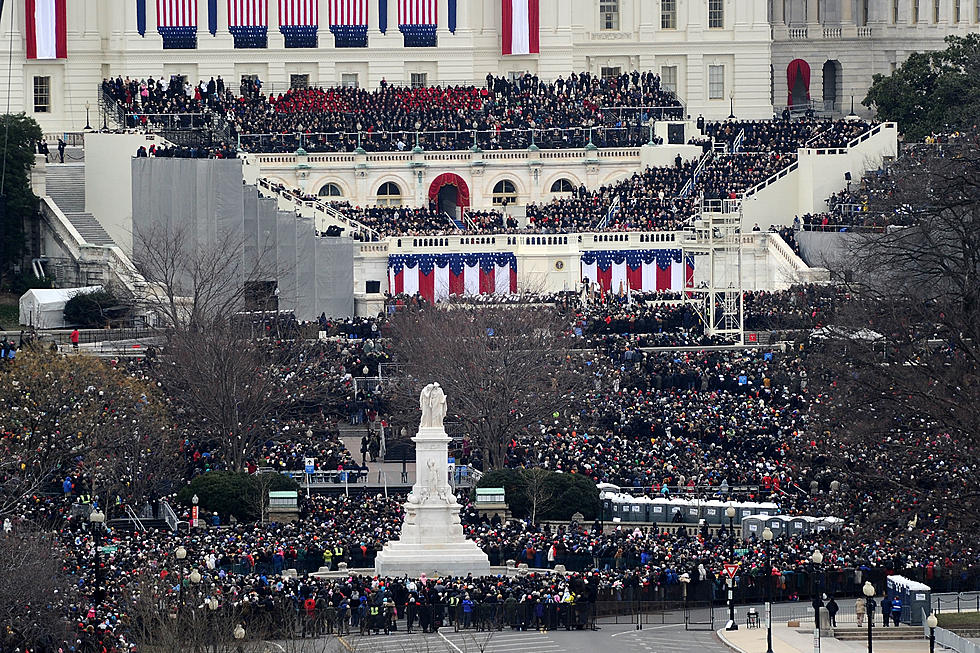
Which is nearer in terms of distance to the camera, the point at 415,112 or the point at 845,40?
the point at 415,112

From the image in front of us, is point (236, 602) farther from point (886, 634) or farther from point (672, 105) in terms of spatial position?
point (672, 105)

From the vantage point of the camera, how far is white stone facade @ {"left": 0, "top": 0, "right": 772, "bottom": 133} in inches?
6363

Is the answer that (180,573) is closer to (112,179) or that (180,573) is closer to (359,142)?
(112,179)

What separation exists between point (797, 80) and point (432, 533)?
282ft

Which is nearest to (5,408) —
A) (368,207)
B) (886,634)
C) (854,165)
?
(886,634)

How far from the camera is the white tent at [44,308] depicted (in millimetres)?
135125

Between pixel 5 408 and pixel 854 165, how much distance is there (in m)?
56.5

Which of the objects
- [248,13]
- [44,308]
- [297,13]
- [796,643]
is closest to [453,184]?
[297,13]

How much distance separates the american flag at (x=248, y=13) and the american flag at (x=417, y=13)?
653 centimetres

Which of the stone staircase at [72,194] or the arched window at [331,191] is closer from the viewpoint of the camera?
the stone staircase at [72,194]

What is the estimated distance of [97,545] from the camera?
9794 cm

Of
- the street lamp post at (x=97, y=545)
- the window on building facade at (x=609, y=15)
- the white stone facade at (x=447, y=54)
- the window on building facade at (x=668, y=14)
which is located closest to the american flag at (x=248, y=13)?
the white stone facade at (x=447, y=54)

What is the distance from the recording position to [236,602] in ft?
294

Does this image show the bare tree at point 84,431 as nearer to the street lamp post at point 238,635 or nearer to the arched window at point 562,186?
the street lamp post at point 238,635
